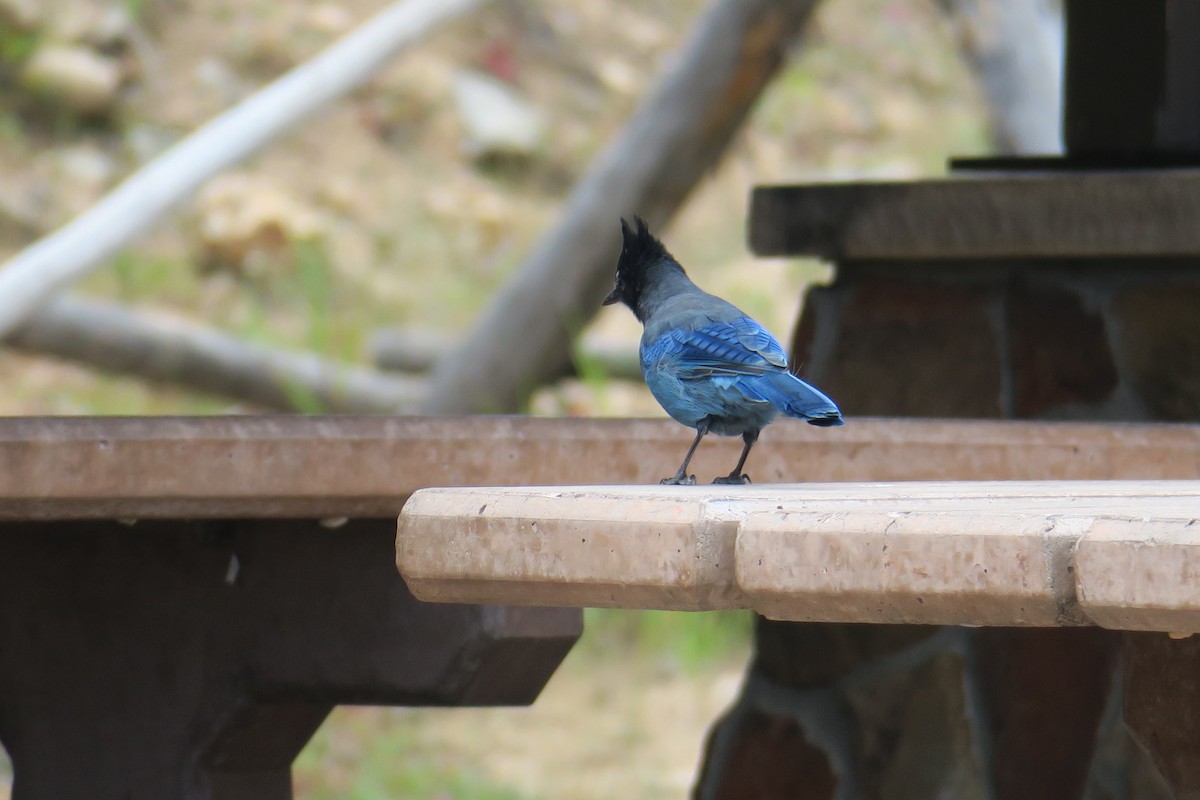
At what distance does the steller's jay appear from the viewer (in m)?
1.66

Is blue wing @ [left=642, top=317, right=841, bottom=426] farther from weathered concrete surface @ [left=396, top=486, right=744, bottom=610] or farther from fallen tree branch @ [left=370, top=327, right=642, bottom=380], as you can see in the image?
fallen tree branch @ [left=370, top=327, right=642, bottom=380]

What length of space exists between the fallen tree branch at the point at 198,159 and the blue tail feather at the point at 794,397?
2.65m

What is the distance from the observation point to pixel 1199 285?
280cm

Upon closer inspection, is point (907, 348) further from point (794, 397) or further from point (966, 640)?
point (794, 397)

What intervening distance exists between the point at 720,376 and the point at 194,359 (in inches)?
169

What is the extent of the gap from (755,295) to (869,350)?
A: 470 cm

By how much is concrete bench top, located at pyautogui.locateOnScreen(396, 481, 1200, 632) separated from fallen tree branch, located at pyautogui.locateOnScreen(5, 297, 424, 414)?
14.4ft

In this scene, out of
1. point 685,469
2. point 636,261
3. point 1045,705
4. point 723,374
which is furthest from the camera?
point 1045,705

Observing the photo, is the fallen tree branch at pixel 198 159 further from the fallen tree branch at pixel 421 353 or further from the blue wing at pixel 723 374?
the blue wing at pixel 723 374

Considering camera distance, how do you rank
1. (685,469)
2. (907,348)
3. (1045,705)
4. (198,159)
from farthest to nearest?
(198,159)
(907,348)
(1045,705)
(685,469)

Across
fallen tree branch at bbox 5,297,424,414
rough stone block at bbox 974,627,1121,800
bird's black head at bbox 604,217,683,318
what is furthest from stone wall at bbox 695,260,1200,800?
fallen tree branch at bbox 5,297,424,414

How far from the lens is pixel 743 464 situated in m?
1.92

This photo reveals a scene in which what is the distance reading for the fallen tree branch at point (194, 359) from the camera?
5.71m

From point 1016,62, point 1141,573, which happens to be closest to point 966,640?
point 1141,573
